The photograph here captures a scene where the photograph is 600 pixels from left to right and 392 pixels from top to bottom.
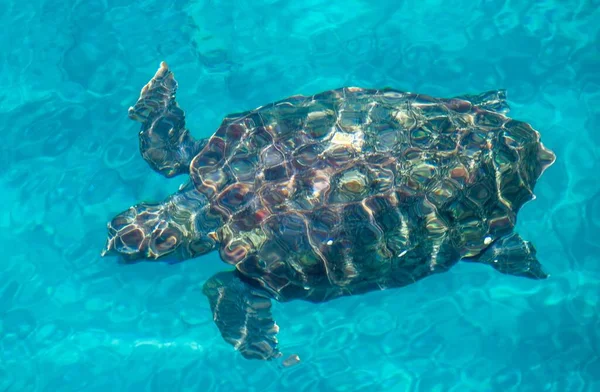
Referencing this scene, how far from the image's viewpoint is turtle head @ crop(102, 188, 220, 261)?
21.1 feet

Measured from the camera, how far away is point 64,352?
7.64m

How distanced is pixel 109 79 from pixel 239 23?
2330mm

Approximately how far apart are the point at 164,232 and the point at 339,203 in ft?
7.79

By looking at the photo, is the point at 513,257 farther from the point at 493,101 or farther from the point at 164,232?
the point at 164,232

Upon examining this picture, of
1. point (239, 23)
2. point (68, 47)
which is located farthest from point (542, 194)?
point (68, 47)

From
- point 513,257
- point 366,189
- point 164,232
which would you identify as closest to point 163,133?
point 164,232

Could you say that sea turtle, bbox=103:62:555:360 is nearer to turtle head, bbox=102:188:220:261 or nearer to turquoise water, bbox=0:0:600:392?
turtle head, bbox=102:188:220:261

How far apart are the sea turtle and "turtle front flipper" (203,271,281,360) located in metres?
0.01

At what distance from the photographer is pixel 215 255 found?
7484mm

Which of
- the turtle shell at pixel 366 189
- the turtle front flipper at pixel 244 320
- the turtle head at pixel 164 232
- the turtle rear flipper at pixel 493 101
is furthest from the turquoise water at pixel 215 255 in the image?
the turtle shell at pixel 366 189

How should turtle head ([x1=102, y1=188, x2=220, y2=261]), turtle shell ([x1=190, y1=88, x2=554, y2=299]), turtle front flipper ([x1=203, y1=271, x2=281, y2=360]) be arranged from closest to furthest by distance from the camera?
turtle shell ([x1=190, y1=88, x2=554, y2=299]) → turtle head ([x1=102, y1=188, x2=220, y2=261]) → turtle front flipper ([x1=203, y1=271, x2=281, y2=360])

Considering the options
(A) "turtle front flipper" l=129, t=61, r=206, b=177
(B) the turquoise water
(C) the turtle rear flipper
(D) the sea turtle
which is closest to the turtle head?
(D) the sea turtle

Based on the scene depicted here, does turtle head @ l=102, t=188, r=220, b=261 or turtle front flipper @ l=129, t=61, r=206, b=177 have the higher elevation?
turtle front flipper @ l=129, t=61, r=206, b=177

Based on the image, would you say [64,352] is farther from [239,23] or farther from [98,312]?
[239,23]
